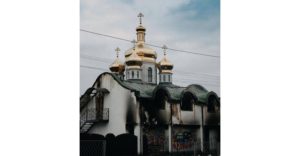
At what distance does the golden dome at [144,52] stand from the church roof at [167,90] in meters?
0.23

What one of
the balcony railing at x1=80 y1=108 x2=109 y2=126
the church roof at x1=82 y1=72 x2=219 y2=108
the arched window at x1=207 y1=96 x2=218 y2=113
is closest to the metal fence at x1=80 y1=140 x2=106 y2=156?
the balcony railing at x1=80 y1=108 x2=109 y2=126

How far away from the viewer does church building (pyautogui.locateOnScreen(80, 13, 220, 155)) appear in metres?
4.38

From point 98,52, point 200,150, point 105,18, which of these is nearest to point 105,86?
point 98,52

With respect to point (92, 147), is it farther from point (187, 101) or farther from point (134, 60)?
point (187, 101)

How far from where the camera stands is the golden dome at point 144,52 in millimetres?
4559

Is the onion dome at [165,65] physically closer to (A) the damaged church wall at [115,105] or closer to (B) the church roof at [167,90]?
(B) the church roof at [167,90]

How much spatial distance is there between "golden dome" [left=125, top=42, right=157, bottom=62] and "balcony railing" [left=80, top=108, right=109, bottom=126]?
0.55 metres

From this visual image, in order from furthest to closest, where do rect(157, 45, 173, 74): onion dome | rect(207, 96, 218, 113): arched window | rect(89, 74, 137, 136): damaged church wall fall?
rect(207, 96, 218, 113): arched window → rect(157, 45, 173, 74): onion dome → rect(89, 74, 137, 136): damaged church wall

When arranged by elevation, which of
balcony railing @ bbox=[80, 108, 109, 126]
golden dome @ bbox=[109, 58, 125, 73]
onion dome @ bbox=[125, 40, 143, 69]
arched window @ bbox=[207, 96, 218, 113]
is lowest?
balcony railing @ bbox=[80, 108, 109, 126]

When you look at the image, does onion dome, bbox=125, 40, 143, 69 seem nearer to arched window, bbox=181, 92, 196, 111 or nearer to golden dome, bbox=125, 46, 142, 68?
golden dome, bbox=125, 46, 142, 68
